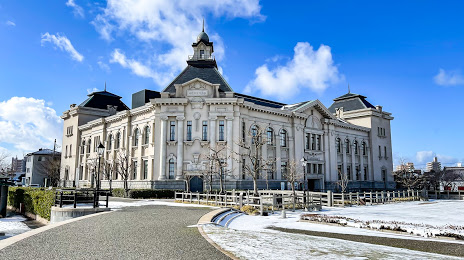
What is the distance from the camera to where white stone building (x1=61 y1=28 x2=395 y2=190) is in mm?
39125

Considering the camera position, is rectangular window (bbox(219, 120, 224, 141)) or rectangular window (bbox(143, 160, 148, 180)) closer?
rectangular window (bbox(219, 120, 224, 141))

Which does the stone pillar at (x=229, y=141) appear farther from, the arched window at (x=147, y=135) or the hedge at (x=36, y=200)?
the hedge at (x=36, y=200)

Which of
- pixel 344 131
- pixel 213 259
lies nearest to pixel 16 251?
pixel 213 259

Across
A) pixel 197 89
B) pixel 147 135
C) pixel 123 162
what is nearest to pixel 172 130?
pixel 147 135

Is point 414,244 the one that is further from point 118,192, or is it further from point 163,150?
point 118,192

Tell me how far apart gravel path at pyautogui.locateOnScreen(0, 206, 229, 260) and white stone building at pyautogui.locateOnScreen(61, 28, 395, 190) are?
25.7m

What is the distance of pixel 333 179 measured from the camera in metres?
50.2

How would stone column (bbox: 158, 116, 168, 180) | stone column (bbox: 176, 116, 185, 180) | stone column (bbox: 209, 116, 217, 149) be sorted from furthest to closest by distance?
stone column (bbox: 209, 116, 217, 149) < stone column (bbox: 158, 116, 168, 180) < stone column (bbox: 176, 116, 185, 180)

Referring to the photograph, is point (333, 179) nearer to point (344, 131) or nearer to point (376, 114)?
point (344, 131)

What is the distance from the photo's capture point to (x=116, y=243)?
9.56 m

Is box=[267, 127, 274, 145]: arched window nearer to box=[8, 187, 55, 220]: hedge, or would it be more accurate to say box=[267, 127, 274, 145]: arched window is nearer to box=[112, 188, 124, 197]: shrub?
box=[112, 188, 124, 197]: shrub

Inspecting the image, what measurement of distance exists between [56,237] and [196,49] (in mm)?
41741

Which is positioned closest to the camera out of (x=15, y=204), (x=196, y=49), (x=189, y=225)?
(x=189, y=225)

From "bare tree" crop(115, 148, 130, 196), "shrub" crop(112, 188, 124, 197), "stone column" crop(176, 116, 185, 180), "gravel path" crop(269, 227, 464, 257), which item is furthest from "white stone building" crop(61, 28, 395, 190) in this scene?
"gravel path" crop(269, 227, 464, 257)
